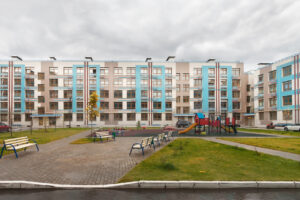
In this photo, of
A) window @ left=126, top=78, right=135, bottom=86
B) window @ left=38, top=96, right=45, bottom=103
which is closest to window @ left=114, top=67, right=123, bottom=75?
window @ left=126, top=78, right=135, bottom=86

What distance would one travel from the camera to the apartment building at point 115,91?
151ft

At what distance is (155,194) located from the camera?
511 cm

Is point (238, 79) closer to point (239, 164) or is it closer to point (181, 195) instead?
point (239, 164)

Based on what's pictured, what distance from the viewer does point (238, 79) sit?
49375 mm

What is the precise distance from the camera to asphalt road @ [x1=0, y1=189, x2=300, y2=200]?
4930mm

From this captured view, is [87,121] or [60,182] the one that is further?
[87,121]

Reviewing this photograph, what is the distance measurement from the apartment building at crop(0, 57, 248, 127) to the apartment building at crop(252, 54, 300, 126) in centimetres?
571

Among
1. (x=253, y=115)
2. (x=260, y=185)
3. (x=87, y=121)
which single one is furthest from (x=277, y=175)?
(x=253, y=115)

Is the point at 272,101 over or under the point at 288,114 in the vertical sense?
over

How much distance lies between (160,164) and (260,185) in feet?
12.5

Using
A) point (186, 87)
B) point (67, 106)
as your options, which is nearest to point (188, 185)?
point (186, 87)

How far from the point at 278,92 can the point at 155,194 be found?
152 feet

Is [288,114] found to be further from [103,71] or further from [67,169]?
[103,71]

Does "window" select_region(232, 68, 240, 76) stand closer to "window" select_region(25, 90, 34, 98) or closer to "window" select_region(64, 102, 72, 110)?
"window" select_region(64, 102, 72, 110)
